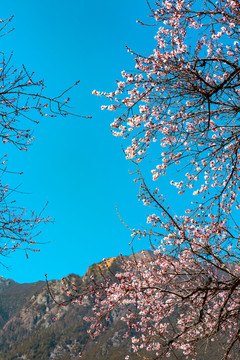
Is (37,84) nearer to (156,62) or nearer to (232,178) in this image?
(156,62)

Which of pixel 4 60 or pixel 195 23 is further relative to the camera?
pixel 195 23

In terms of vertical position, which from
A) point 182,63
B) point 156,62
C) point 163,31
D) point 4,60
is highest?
point 163,31

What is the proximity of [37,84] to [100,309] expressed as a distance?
4.76 meters

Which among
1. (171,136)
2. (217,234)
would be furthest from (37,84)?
(217,234)

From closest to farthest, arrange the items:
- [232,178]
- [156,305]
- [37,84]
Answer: [37,84] → [156,305] → [232,178]

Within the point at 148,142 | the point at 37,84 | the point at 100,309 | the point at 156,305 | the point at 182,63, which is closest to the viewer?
the point at 37,84

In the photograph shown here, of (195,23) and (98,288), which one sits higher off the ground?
(195,23)

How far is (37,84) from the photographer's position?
524 centimetres

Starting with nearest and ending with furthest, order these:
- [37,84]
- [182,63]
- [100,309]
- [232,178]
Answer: [37,84] < [182,63] < [100,309] < [232,178]

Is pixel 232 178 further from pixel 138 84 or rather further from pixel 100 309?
pixel 100 309

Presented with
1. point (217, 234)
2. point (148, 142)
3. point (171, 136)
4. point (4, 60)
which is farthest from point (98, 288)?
point (4, 60)

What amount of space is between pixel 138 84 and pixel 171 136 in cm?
159

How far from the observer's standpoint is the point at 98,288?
5.73 metres

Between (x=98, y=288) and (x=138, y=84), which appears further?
(x=138, y=84)
